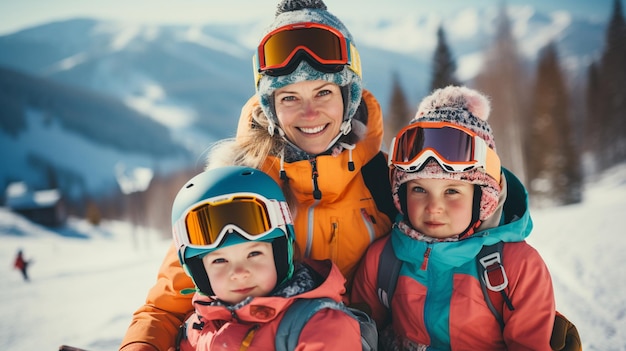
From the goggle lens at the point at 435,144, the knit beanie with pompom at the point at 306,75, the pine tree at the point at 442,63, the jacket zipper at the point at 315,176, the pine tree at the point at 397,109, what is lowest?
the jacket zipper at the point at 315,176

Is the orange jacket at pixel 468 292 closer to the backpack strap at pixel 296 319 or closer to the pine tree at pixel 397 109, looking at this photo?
the backpack strap at pixel 296 319

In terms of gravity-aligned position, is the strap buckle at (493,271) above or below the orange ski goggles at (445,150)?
below

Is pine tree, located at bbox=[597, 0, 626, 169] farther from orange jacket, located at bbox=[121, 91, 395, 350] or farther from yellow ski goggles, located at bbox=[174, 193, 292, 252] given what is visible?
yellow ski goggles, located at bbox=[174, 193, 292, 252]

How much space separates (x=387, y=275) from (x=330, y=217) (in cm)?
58

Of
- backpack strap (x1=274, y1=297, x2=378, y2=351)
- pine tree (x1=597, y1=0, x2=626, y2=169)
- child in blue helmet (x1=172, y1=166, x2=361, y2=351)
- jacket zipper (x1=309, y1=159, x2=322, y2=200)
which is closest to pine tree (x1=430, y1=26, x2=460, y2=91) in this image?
pine tree (x1=597, y1=0, x2=626, y2=169)

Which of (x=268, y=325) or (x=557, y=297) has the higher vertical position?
(x=268, y=325)

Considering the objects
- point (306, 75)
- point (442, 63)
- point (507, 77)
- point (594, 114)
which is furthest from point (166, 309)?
point (594, 114)

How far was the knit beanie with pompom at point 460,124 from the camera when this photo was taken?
251 cm

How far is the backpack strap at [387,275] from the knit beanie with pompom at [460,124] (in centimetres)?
36

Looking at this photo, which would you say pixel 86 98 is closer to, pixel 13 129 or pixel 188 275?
pixel 13 129

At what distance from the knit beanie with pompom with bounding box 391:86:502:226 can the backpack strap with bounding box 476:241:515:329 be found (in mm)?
258

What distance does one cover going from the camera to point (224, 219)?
2289mm

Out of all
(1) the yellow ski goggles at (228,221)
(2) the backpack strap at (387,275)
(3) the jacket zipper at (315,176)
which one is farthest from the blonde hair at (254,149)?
(2) the backpack strap at (387,275)

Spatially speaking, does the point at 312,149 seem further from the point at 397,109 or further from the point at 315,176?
the point at 397,109
